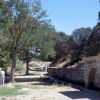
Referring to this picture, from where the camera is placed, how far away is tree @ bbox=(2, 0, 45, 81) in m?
35.5

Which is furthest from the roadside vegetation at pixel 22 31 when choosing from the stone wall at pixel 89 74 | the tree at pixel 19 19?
the stone wall at pixel 89 74

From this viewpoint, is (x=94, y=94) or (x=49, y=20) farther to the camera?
(x=49, y=20)

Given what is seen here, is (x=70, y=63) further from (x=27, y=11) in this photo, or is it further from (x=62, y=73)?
(x=27, y=11)

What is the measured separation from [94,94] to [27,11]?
1674 cm

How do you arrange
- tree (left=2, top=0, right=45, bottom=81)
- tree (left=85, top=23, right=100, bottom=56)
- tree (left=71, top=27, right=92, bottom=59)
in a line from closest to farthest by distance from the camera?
1. tree (left=2, top=0, right=45, bottom=81)
2. tree (left=85, top=23, right=100, bottom=56)
3. tree (left=71, top=27, right=92, bottom=59)

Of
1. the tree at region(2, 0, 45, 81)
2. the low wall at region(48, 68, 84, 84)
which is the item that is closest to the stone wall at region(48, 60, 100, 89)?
the low wall at region(48, 68, 84, 84)

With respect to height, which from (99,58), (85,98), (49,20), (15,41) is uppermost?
(49,20)

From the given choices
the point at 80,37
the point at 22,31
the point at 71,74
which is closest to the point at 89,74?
the point at 71,74

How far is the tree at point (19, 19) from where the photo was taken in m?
35.5

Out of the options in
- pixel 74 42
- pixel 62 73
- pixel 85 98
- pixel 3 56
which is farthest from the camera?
pixel 74 42

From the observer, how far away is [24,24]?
3609 cm

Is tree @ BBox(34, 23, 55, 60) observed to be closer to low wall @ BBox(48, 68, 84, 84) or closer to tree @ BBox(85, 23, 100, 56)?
low wall @ BBox(48, 68, 84, 84)

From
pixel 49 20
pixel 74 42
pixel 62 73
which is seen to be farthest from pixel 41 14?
pixel 74 42

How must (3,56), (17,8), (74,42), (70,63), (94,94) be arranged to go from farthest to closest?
(74,42) < (70,63) < (3,56) < (17,8) < (94,94)
